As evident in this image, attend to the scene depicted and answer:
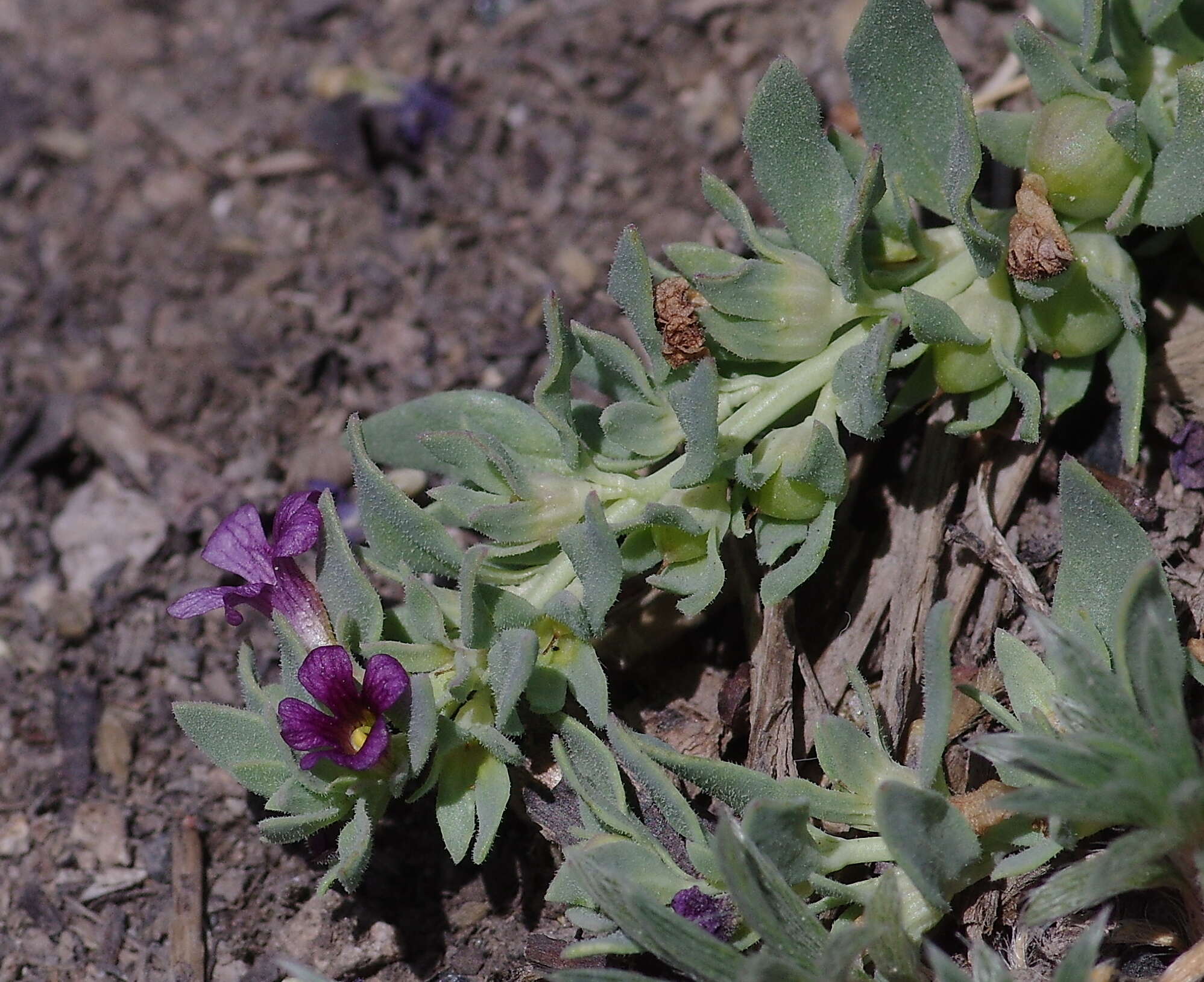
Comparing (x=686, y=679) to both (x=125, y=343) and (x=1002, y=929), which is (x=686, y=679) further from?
(x=125, y=343)

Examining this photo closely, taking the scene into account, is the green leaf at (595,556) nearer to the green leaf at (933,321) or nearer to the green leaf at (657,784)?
the green leaf at (657,784)

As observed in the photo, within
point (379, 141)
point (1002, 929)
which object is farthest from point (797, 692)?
point (379, 141)

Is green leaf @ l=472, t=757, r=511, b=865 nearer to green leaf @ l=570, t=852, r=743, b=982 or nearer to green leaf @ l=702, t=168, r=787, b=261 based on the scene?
green leaf @ l=570, t=852, r=743, b=982

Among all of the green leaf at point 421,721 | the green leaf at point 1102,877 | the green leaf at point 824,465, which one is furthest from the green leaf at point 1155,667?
the green leaf at point 421,721

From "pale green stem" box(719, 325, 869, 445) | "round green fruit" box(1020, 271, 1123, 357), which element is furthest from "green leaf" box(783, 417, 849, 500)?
"round green fruit" box(1020, 271, 1123, 357)

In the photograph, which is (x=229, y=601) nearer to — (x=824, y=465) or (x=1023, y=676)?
(x=824, y=465)
